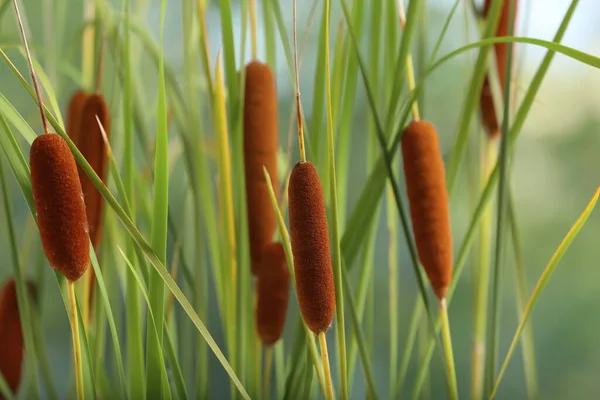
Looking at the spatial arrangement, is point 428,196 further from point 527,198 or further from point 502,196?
point 527,198

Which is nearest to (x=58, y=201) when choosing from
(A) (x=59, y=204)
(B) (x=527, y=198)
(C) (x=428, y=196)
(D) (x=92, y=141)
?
(A) (x=59, y=204)

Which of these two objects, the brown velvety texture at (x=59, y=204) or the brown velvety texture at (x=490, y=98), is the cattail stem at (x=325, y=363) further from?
the brown velvety texture at (x=490, y=98)

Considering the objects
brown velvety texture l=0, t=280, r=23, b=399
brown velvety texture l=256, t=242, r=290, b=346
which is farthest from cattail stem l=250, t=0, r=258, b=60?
brown velvety texture l=0, t=280, r=23, b=399

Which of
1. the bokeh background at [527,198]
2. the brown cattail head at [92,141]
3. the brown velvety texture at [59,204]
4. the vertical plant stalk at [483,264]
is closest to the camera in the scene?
the brown velvety texture at [59,204]

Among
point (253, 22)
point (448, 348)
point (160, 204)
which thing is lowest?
point (448, 348)

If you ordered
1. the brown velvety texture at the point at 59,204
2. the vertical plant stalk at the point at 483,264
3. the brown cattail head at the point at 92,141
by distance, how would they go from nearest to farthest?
the brown velvety texture at the point at 59,204 < the brown cattail head at the point at 92,141 < the vertical plant stalk at the point at 483,264

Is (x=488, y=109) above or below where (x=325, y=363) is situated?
above

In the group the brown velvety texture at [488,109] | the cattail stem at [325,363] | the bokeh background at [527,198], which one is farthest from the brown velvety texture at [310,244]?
the bokeh background at [527,198]
